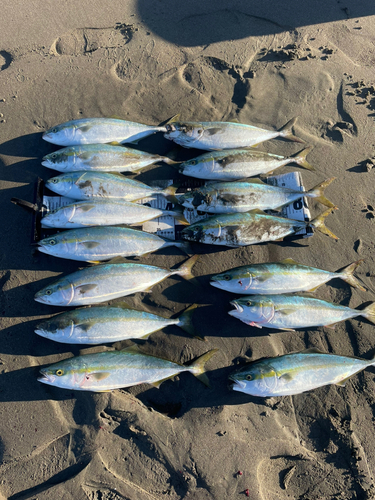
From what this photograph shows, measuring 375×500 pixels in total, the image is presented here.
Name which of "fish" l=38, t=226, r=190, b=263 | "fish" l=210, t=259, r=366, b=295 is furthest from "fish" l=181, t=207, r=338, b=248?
"fish" l=38, t=226, r=190, b=263

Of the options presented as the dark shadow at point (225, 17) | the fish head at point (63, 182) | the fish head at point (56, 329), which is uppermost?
the dark shadow at point (225, 17)

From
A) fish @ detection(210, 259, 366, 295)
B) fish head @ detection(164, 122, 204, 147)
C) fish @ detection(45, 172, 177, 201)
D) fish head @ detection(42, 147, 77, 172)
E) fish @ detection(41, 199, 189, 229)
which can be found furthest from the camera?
fish head @ detection(164, 122, 204, 147)

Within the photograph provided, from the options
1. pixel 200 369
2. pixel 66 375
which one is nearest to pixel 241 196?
pixel 200 369

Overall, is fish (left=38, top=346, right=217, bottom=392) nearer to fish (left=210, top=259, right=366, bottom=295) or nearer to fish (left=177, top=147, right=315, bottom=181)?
fish (left=210, top=259, right=366, bottom=295)

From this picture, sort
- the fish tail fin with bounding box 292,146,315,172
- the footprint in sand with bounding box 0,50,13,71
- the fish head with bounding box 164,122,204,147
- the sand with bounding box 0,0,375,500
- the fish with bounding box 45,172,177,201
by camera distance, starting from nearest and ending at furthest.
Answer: the sand with bounding box 0,0,375,500 → the fish with bounding box 45,172,177,201 → the fish head with bounding box 164,122,204,147 → the fish tail fin with bounding box 292,146,315,172 → the footprint in sand with bounding box 0,50,13,71

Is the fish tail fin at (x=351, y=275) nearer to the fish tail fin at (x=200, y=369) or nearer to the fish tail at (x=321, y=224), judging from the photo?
the fish tail at (x=321, y=224)

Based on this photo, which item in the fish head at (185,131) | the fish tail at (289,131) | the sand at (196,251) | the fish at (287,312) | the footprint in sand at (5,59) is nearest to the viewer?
the sand at (196,251)

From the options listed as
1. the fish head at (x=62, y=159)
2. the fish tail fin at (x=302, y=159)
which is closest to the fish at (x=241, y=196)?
the fish tail fin at (x=302, y=159)
